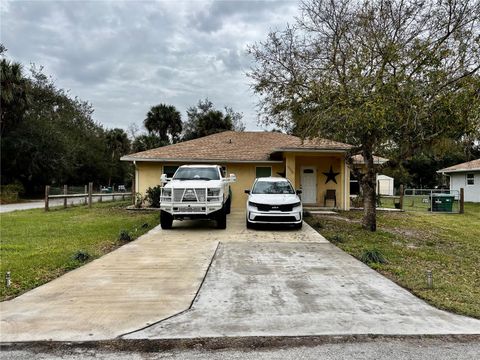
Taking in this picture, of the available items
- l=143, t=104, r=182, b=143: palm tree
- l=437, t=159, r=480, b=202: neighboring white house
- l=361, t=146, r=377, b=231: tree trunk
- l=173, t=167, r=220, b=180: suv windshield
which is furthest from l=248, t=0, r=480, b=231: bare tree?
l=143, t=104, r=182, b=143: palm tree

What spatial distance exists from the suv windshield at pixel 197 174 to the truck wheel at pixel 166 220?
142 cm

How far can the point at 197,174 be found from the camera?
1384cm

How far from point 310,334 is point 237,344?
0.84 meters

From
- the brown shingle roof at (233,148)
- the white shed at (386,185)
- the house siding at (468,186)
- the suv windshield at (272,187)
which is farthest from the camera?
the white shed at (386,185)

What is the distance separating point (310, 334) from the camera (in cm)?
459

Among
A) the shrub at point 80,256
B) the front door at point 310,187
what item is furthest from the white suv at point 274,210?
the front door at point 310,187

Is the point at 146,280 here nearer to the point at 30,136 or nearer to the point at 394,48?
the point at 394,48

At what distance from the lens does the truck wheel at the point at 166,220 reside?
507 inches

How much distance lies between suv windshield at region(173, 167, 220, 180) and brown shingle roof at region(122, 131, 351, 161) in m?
5.90

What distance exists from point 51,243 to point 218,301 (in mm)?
6454

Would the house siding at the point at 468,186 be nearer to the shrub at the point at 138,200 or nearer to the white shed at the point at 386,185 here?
the white shed at the point at 386,185

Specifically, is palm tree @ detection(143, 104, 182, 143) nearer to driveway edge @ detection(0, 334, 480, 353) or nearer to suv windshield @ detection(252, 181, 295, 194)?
suv windshield @ detection(252, 181, 295, 194)

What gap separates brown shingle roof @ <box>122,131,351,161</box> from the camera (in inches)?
773

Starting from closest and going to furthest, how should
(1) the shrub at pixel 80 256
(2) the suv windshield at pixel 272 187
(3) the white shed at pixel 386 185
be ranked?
1. (1) the shrub at pixel 80 256
2. (2) the suv windshield at pixel 272 187
3. (3) the white shed at pixel 386 185
